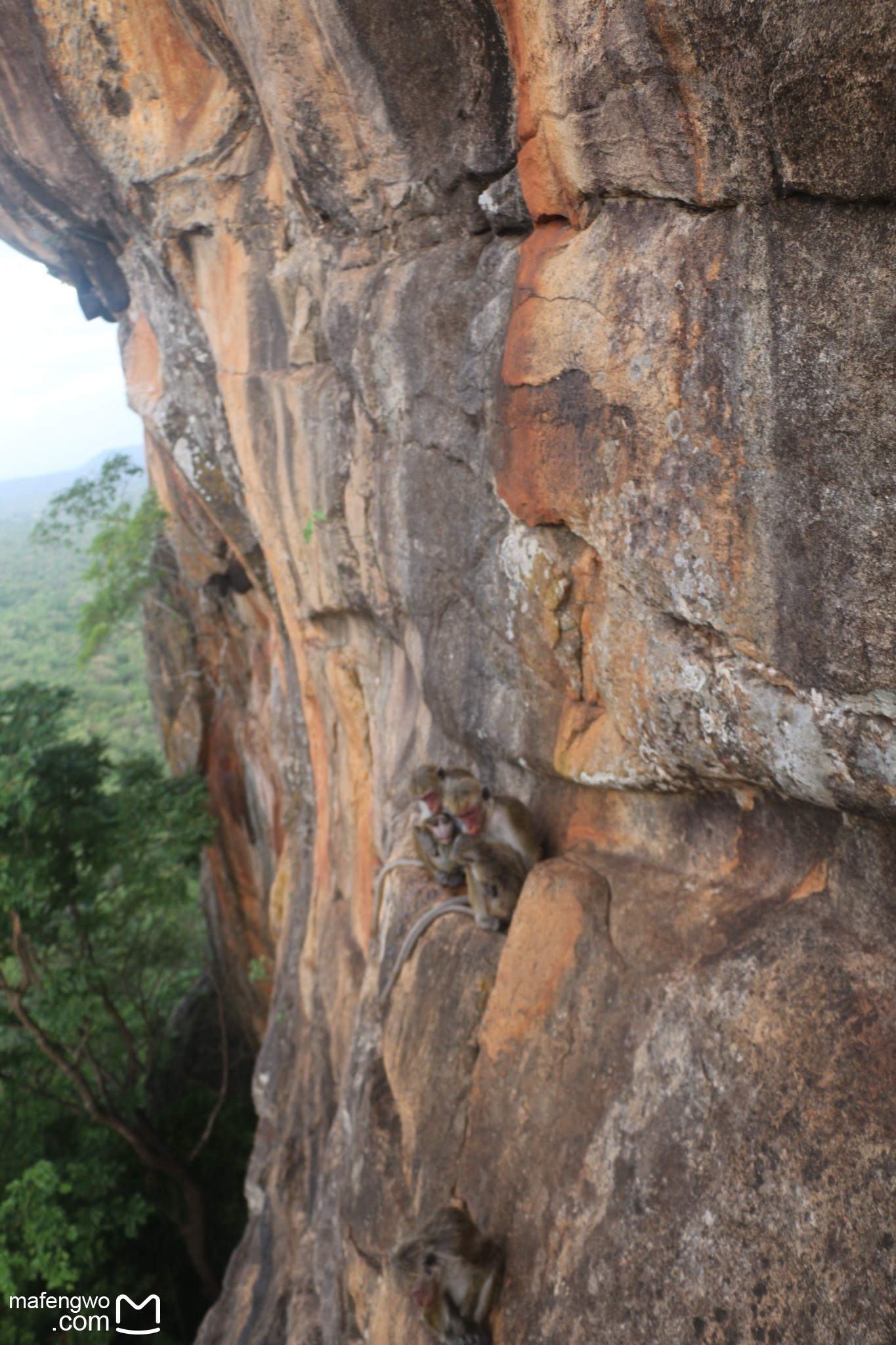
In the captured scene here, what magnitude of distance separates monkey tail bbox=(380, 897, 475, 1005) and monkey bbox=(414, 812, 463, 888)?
149 millimetres

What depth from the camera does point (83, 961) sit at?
12898 millimetres

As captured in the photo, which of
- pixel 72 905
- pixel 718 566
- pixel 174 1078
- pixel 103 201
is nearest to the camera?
pixel 718 566

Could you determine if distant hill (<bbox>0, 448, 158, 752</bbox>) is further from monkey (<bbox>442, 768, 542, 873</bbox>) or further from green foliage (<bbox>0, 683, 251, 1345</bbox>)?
monkey (<bbox>442, 768, 542, 873</bbox>)

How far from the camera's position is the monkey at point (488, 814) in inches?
209

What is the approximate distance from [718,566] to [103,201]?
28.2 feet

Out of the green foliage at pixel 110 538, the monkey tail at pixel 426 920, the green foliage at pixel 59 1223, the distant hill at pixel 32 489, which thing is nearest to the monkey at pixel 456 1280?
the monkey tail at pixel 426 920

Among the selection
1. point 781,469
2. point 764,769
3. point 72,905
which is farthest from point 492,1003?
point 72,905

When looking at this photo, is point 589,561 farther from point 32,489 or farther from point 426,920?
point 32,489

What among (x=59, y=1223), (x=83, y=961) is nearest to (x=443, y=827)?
(x=59, y=1223)

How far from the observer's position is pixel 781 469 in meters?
3.29

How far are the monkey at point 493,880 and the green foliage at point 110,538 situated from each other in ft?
37.5

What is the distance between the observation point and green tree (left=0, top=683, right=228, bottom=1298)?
413 inches

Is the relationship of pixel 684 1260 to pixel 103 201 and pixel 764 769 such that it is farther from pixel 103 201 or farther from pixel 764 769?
pixel 103 201

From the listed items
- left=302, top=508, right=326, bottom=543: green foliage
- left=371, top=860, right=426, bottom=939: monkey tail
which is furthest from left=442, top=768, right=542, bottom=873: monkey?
left=302, top=508, right=326, bottom=543: green foliage
